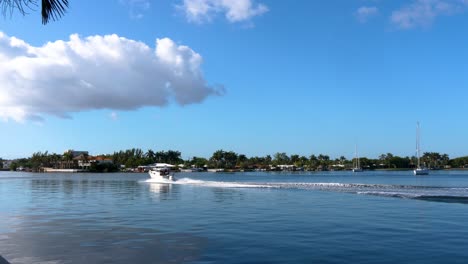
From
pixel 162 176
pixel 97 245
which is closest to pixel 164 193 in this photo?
pixel 162 176

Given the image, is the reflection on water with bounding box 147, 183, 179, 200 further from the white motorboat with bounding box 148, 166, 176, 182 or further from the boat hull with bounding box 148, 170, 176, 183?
the white motorboat with bounding box 148, 166, 176, 182

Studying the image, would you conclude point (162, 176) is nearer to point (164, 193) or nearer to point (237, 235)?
point (164, 193)

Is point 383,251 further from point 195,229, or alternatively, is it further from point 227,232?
point 195,229

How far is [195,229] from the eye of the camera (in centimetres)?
2391

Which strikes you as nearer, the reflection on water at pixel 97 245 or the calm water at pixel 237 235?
the reflection on water at pixel 97 245

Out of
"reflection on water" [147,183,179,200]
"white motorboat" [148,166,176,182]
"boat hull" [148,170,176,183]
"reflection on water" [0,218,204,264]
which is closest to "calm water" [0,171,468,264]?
"reflection on water" [0,218,204,264]

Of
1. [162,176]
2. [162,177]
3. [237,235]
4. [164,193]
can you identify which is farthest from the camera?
[162,176]

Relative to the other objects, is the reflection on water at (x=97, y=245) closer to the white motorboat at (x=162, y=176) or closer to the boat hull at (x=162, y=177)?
the boat hull at (x=162, y=177)

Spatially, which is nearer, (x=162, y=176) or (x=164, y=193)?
(x=164, y=193)

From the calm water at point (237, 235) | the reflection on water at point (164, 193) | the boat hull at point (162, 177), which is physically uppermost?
the boat hull at point (162, 177)

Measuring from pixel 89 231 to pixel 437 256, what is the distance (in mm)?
16376

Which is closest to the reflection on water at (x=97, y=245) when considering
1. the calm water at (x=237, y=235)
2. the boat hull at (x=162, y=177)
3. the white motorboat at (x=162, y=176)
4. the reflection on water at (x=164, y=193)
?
the calm water at (x=237, y=235)

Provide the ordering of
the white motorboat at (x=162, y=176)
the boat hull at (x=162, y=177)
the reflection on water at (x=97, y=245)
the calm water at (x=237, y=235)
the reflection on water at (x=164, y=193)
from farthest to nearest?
the white motorboat at (x=162, y=176), the boat hull at (x=162, y=177), the reflection on water at (x=164, y=193), the calm water at (x=237, y=235), the reflection on water at (x=97, y=245)

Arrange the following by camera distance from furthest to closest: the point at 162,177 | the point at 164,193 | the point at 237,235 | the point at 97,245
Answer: the point at 162,177
the point at 164,193
the point at 237,235
the point at 97,245
